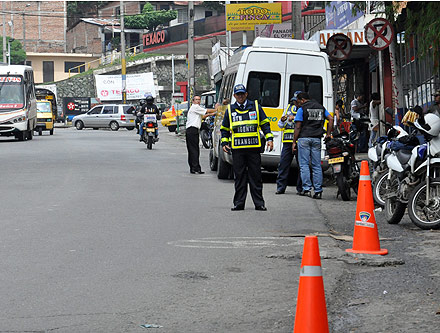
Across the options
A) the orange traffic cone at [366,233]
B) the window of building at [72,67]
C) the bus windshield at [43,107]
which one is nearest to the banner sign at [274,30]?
the bus windshield at [43,107]

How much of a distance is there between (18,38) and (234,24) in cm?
6563

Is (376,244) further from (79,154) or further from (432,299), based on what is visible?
(79,154)

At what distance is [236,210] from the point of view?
40.3 ft

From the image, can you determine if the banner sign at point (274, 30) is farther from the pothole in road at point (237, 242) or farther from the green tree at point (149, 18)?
the green tree at point (149, 18)

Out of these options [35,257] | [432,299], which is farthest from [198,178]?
[432,299]

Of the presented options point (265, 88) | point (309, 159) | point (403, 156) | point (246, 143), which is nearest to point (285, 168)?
point (309, 159)

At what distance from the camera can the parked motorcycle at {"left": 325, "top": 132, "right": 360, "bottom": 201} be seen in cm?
1377

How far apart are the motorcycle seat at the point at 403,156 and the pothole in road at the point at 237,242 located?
2141mm

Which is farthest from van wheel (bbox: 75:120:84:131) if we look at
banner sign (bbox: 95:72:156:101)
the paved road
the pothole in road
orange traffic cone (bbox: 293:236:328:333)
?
orange traffic cone (bbox: 293:236:328:333)

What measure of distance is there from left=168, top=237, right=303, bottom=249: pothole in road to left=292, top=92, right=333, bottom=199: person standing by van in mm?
4705

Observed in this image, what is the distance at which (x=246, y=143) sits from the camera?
12445 mm

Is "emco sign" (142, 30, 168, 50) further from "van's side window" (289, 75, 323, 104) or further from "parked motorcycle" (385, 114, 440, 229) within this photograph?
"parked motorcycle" (385, 114, 440, 229)

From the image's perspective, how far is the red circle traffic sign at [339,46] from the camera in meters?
18.4

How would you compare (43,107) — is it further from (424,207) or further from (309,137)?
(424,207)
